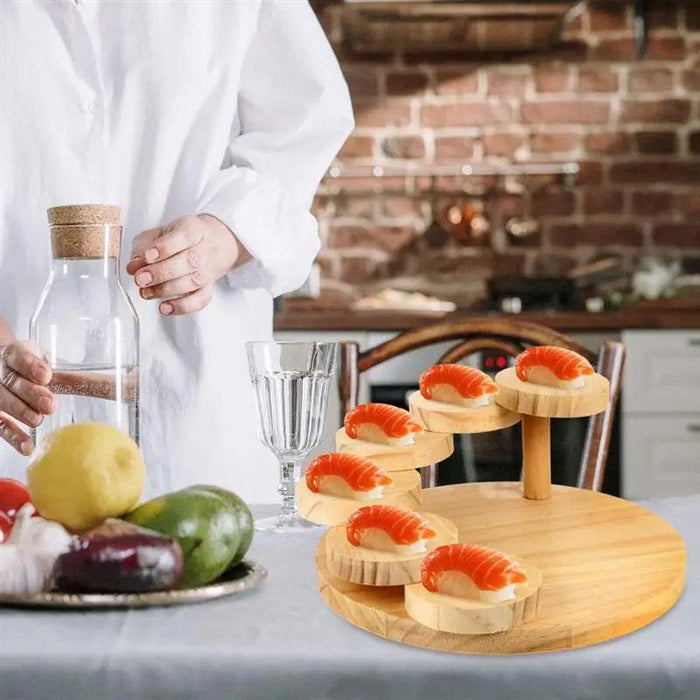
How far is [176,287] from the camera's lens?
91 centimetres

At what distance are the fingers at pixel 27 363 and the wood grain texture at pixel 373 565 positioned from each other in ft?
0.85

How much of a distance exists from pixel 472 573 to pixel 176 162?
773mm

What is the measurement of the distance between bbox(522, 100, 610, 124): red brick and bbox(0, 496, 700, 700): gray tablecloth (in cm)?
264

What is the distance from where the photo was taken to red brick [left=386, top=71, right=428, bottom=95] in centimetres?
303

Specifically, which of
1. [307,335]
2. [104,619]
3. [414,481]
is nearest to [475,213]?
[307,335]

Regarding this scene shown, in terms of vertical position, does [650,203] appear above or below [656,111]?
below

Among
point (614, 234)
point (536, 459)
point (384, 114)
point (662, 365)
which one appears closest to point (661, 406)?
point (662, 365)

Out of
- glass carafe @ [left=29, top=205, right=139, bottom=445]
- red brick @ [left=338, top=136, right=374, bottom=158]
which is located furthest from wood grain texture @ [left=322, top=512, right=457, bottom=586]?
red brick @ [left=338, top=136, right=374, bottom=158]

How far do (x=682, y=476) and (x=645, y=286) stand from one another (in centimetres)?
56

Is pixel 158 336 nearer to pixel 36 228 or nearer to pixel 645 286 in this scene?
pixel 36 228

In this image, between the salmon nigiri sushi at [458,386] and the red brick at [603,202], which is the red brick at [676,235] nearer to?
the red brick at [603,202]

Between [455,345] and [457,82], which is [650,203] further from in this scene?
[455,345]

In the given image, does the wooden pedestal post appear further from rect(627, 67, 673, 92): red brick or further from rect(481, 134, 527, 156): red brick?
rect(627, 67, 673, 92): red brick

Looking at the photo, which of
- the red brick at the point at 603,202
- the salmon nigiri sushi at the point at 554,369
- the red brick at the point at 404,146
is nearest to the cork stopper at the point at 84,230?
Result: the salmon nigiri sushi at the point at 554,369
